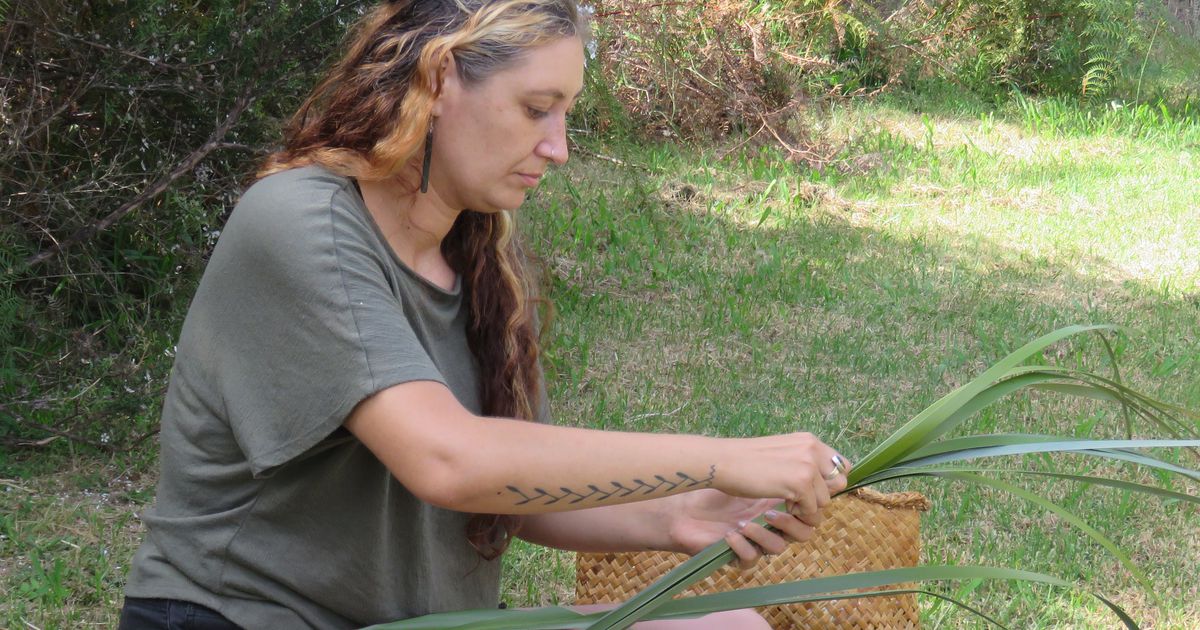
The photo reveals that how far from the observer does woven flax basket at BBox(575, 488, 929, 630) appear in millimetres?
2326

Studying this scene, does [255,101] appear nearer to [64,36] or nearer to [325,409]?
[64,36]

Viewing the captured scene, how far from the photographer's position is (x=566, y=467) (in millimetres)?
1396

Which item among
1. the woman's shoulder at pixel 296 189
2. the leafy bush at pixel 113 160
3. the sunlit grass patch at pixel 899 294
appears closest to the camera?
the woman's shoulder at pixel 296 189

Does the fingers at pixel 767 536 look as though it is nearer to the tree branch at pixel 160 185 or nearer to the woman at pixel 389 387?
the woman at pixel 389 387

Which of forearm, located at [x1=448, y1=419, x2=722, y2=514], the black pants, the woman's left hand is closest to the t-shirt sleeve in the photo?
forearm, located at [x1=448, y1=419, x2=722, y2=514]

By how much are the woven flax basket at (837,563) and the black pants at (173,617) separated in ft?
3.15

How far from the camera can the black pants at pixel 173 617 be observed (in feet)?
4.95

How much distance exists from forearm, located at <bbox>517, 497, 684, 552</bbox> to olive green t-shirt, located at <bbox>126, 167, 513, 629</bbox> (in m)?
0.27

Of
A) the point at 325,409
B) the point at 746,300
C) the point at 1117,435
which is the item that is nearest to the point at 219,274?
the point at 325,409

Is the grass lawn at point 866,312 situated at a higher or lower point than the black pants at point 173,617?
lower

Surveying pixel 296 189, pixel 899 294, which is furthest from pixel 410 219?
pixel 899 294

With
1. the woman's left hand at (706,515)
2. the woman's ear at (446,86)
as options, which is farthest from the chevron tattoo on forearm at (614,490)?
the woman's ear at (446,86)

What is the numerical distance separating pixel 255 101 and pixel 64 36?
49cm

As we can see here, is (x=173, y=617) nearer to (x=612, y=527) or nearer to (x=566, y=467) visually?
(x=566, y=467)
